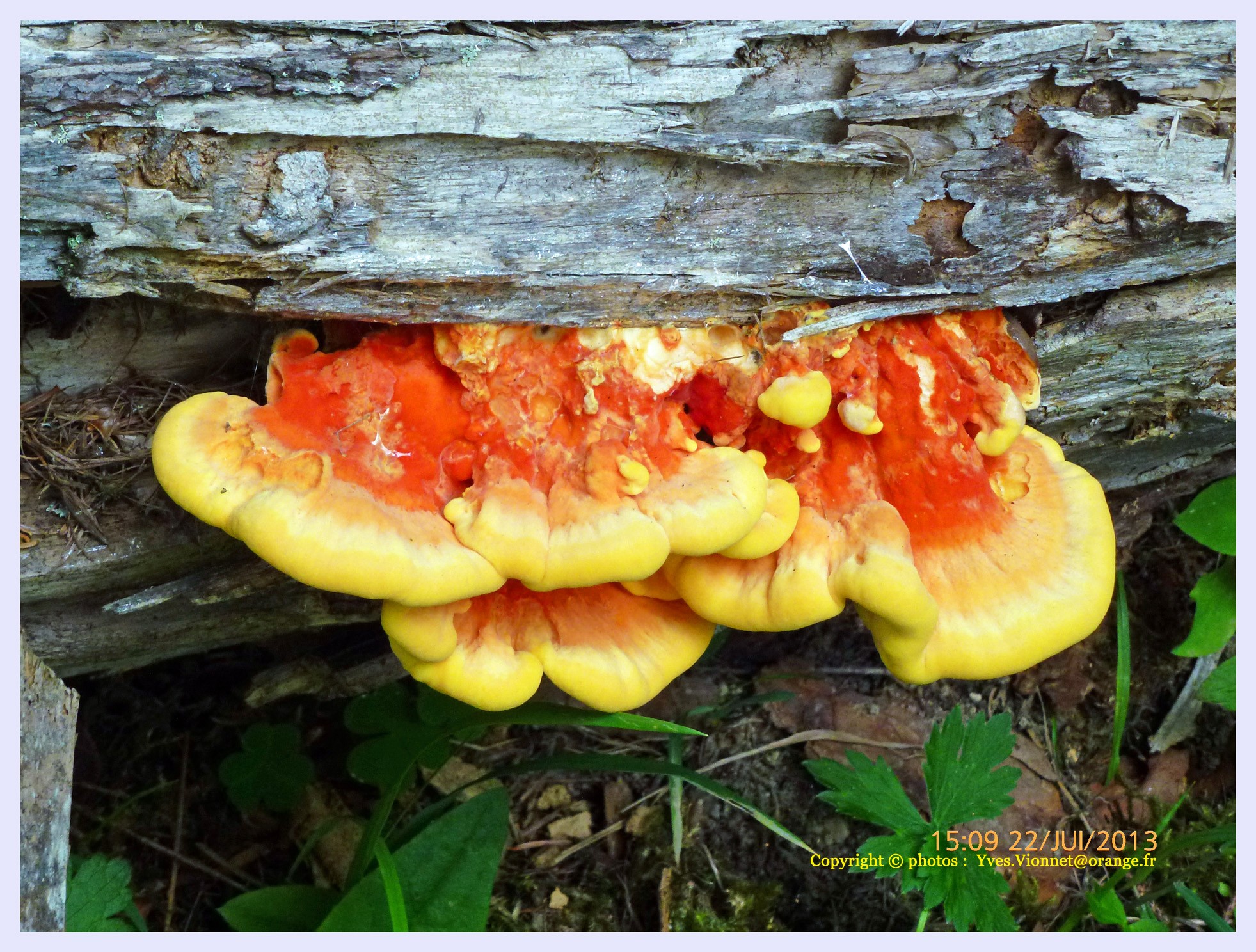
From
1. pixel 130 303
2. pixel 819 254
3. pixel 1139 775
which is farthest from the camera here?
pixel 1139 775

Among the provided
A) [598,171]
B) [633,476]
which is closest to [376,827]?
[633,476]

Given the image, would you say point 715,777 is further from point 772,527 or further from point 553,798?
point 772,527

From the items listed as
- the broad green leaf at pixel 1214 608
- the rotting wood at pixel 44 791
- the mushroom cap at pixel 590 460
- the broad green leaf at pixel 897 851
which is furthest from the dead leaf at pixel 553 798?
the broad green leaf at pixel 1214 608

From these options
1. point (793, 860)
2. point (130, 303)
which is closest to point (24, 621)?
point (130, 303)

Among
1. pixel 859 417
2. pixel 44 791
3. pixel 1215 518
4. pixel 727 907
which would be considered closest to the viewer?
pixel 859 417

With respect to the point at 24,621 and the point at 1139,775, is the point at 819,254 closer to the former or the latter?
the point at 24,621

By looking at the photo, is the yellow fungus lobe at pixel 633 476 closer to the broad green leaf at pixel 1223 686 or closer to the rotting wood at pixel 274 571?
the rotting wood at pixel 274 571

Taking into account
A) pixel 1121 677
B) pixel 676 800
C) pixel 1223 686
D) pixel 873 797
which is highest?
pixel 1223 686
